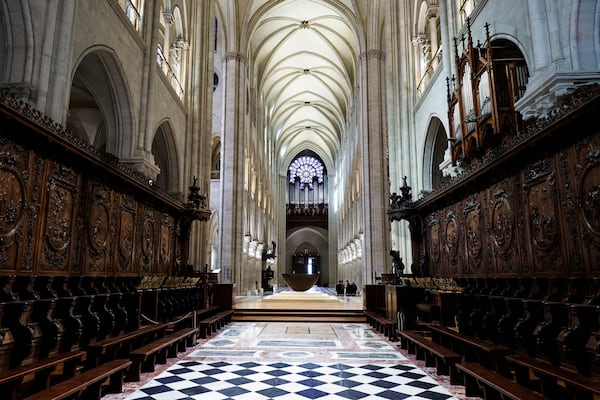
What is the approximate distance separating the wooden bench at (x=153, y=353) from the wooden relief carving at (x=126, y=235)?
81.4 inches

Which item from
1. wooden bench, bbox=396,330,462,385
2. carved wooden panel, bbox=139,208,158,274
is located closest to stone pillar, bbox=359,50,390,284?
carved wooden panel, bbox=139,208,158,274

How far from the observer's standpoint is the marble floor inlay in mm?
4590

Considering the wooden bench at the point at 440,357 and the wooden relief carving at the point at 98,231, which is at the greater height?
the wooden relief carving at the point at 98,231

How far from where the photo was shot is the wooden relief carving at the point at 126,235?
8125mm

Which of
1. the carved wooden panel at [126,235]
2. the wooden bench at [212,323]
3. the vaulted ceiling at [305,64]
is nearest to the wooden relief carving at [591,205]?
the wooden bench at [212,323]

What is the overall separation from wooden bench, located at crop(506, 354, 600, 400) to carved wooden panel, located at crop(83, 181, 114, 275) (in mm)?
6053

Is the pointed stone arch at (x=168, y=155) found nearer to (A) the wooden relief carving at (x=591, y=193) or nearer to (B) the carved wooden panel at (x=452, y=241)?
(B) the carved wooden panel at (x=452, y=241)

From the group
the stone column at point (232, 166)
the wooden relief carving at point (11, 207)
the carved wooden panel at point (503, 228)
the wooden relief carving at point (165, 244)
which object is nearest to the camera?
the wooden relief carving at point (11, 207)

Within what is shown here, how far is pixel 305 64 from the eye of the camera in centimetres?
3045

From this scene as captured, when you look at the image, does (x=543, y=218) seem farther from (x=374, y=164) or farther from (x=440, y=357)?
(x=374, y=164)

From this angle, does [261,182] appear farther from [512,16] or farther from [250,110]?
[512,16]

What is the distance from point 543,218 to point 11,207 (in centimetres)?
645

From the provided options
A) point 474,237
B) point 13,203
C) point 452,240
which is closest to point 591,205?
point 474,237

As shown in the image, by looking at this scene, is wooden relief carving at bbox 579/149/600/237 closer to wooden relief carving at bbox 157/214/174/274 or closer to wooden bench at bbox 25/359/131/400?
wooden bench at bbox 25/359/131/400
